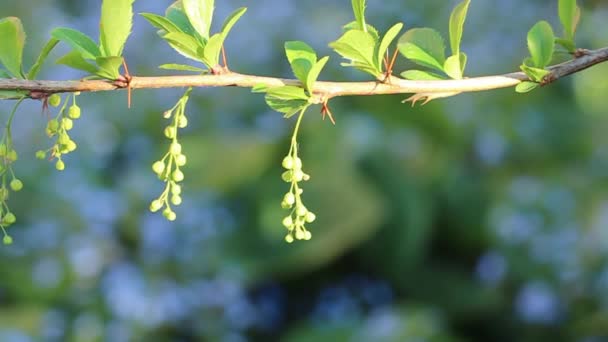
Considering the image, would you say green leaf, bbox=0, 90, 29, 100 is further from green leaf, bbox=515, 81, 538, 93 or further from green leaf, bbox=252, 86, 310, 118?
green leaf, bbox=515, 81, 538, 93

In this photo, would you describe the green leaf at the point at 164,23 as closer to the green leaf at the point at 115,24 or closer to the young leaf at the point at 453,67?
the green leaf at the point at 115,24

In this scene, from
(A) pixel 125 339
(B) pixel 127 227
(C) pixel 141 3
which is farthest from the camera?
(C) pixel 141 3

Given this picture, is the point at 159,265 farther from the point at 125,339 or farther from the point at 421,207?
the point at 421,207

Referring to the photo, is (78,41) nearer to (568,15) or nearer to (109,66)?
(109,66)

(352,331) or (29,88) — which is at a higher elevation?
(352,331)

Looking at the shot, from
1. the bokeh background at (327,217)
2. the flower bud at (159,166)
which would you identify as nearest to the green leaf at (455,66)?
the flower bud at (159,166)

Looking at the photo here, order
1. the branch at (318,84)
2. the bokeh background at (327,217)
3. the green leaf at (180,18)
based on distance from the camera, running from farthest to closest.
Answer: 1. the bokeh background at (327,217)
2. the green leaf at (180,18)
3. the branch at (318,84)

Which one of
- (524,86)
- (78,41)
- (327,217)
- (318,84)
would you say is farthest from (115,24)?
(327,217)

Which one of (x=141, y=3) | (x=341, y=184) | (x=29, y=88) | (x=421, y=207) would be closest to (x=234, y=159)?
(x=341, y=184)
